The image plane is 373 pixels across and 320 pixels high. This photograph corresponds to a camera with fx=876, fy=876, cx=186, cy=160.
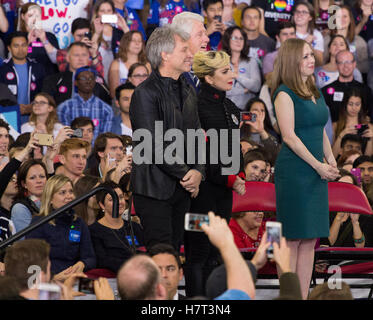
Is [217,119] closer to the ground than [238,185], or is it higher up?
higher up

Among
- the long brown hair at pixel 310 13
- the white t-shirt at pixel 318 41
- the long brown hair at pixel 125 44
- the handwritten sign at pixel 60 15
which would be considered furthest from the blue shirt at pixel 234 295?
the long brown hair at pixel 310 13

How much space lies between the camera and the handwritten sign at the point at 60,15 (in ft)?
31.7

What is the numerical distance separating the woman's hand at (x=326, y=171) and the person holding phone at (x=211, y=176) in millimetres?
451

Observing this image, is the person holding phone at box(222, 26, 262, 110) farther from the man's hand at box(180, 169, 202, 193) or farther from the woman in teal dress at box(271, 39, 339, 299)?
the man's hand at box(180, 169, 202, 193)

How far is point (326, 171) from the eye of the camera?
16.5 feet

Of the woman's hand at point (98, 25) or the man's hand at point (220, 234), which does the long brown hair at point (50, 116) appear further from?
the man's hand at point (220, 234)

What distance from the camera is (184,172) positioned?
4.69 metres

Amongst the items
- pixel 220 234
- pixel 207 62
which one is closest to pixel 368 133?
pixel 207 62

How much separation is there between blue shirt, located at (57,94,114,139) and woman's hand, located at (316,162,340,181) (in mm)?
3982

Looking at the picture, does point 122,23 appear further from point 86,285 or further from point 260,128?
point 86,285

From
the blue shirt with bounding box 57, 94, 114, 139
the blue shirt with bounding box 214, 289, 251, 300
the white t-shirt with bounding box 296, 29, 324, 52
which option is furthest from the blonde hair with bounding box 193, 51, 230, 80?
the white t-shirt with bounding box 296, 29, 324, 52

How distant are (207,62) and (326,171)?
93 centimetres

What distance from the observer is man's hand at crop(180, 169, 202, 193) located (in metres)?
4.68

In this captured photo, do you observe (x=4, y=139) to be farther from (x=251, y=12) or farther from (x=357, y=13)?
(x=357, y=13)
